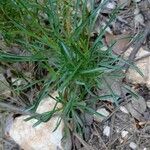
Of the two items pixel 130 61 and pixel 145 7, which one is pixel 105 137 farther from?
pixel 145 7

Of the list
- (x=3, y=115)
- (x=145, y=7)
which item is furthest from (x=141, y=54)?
(x=3, y=115)

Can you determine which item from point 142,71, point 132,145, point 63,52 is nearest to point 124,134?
point 132,145

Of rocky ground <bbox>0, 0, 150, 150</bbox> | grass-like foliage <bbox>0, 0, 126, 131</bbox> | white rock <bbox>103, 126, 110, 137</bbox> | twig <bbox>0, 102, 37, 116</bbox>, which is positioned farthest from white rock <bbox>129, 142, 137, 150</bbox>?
twig <bbox>0, 102, 37, 116</bbox>

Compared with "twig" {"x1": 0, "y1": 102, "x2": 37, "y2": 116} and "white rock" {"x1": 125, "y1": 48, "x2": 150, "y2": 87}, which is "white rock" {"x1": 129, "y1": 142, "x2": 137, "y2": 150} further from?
"twig" {"x1": 0, "y1": 102, "x2": 37, "y2": 116}

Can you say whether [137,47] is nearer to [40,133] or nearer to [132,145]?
[132,145]

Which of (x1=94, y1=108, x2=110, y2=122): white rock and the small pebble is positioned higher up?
(x1=94, y1=108, x2=110, y2=122): white rock
